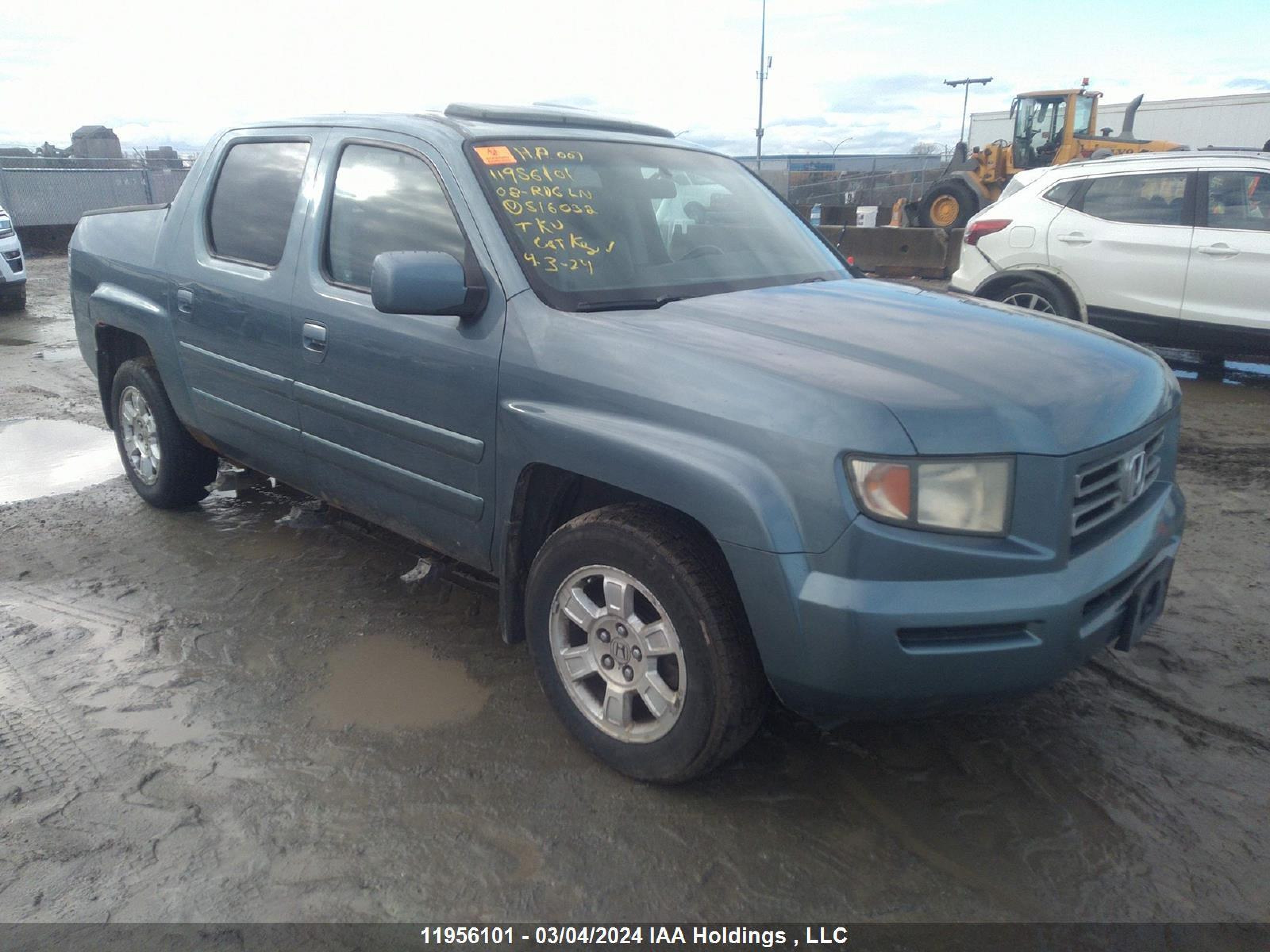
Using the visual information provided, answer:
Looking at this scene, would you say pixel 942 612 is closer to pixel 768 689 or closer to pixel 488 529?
pixel 768 689

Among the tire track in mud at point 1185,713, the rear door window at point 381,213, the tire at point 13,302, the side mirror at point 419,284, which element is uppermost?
the rear door window at point 381,213

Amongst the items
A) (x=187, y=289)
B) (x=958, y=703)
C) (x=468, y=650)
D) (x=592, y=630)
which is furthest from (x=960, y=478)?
(x=187, y=289)

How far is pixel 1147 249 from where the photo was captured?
24.0 ft

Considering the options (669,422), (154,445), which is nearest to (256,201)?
(154,445)

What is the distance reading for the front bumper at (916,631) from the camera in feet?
7.14

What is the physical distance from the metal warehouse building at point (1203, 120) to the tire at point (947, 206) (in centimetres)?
1420

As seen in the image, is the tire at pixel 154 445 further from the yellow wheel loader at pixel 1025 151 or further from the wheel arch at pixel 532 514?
the yellow wheel loader at pixel 1025 151

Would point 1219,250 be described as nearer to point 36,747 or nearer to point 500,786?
point 500,786

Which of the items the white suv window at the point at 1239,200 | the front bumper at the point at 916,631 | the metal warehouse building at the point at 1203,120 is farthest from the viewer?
the metal warehouse building at the point at 1203,120

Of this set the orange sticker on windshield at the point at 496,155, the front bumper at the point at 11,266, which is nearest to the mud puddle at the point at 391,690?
the orange sticker on windshield at the point at 496,155

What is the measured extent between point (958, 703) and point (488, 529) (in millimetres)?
1470

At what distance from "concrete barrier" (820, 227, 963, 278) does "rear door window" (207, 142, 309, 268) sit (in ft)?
34.1

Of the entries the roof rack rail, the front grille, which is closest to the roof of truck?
the roof rack rail

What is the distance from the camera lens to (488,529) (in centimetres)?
301
